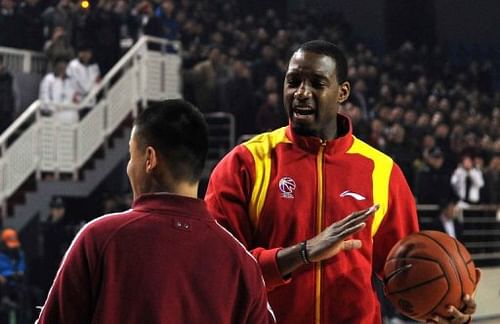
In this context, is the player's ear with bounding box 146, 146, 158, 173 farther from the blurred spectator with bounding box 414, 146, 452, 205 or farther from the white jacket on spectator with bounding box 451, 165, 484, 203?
the white jacket on spectator with bounding box 451, 165, 484, 203

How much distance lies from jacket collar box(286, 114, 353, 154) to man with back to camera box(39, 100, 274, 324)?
1.15m

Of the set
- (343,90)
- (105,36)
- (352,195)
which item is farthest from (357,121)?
(352,195)

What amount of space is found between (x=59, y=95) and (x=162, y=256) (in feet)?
44.6

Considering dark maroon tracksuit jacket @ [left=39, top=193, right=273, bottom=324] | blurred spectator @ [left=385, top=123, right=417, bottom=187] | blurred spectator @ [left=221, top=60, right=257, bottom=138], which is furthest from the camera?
blurred spectator @ [left=221, top=60, right=257, bottom=138]

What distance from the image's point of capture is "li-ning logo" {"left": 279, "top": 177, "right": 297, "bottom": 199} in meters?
4.24

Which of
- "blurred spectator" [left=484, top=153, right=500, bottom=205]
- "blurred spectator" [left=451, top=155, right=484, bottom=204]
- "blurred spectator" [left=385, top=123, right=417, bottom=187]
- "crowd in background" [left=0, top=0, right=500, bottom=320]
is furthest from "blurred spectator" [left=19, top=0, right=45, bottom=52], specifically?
"blurred spectator" [left=484, top=153, right=500, bottom=205]

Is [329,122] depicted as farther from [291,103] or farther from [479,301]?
[479,301]

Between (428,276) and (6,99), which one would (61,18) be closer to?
(6,99)

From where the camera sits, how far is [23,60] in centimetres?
1792

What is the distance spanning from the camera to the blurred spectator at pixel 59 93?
1617 cm

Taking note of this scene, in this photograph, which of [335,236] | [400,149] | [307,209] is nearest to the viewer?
[335,236]

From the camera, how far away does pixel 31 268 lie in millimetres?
13617

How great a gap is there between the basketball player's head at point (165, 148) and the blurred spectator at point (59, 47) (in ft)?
44.4

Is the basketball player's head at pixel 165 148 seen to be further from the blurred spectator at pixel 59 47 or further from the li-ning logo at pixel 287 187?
the blurred spectator at pixel 59 47
